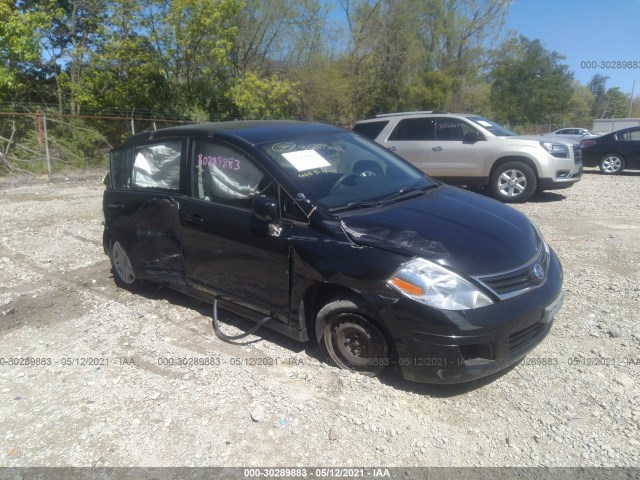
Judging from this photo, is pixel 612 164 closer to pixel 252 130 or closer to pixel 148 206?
pixel 252 130

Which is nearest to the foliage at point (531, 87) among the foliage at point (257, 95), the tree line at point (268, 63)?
the tree line at point (268, 63)

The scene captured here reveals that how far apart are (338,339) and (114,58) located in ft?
63.6

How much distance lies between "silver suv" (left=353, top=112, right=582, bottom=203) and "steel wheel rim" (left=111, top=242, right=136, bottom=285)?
6.20 metres

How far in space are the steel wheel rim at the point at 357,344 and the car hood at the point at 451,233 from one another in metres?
0.54

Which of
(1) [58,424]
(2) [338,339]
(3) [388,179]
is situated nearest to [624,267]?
(3) [388,179]

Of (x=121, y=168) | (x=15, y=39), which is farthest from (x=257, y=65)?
(x=121, y=168)

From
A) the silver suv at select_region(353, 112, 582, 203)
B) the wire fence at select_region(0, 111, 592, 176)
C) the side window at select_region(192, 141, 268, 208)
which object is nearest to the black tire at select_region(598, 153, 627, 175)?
the silver suv at select_region(353, 112, 582, 203)

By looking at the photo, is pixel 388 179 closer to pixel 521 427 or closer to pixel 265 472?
pixel 521 427

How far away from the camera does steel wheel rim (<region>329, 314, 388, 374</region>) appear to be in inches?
126

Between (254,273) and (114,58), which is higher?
(114,58)

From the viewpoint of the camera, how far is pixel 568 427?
287 centimetres

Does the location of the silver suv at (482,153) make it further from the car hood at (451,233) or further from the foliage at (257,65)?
the foliage at (257,65)

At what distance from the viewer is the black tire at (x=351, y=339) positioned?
3199 millimetres

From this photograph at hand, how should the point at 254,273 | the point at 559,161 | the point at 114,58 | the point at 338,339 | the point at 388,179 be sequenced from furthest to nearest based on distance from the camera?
the point at 114,58 < the point at 559,161 < the point at 388,179 < the point at 254,273 < the point at 338,339
